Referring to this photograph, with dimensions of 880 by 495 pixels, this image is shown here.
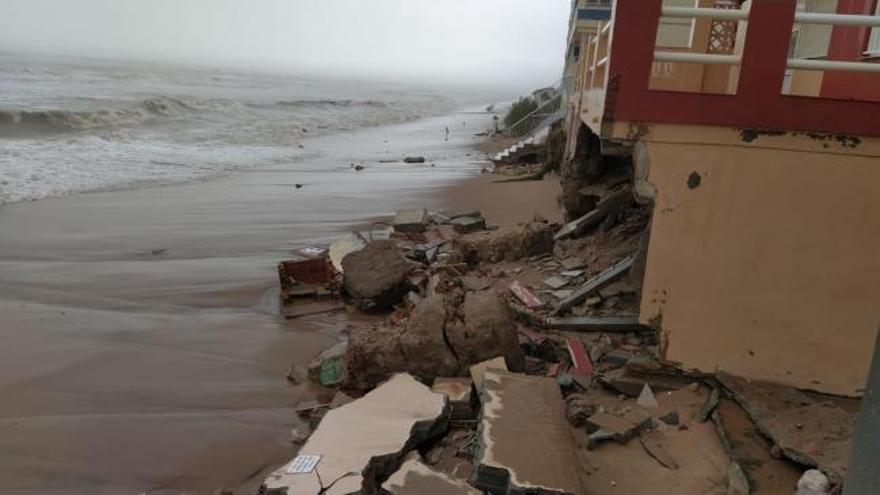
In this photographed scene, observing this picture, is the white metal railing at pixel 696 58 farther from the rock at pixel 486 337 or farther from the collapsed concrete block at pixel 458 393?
the collapsed concrete block at pixel 458 393

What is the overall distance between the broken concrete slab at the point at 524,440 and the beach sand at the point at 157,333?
1858 mm

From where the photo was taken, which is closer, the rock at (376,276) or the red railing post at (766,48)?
the red railing post at (766,48)

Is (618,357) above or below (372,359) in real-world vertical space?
above

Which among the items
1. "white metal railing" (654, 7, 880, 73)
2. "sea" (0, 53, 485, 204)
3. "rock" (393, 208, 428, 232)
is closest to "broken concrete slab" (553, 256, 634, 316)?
"white metal railing" (654, 7, 880, 73)

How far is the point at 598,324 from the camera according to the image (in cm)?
614

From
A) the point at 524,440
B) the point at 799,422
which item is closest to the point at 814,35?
the point at 799,422

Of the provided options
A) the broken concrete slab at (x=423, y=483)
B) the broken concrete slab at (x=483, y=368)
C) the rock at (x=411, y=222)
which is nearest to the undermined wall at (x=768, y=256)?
the broken concrete slab at (x=483, y=368)

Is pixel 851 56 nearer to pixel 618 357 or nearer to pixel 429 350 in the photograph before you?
pixel 618 357

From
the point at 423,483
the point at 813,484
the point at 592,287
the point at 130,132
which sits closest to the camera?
the point at 813,484

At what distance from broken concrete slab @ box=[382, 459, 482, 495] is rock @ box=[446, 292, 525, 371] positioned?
1.56m

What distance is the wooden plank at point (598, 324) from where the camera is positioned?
6.03m

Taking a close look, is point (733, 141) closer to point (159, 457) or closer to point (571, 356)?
point (571, 356)

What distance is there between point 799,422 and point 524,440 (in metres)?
2.01

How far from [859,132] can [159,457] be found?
18.9 feet
